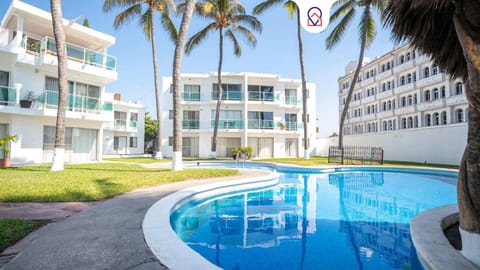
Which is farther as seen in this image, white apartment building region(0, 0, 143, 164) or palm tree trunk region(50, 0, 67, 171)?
white apartment building region(0, 0, 143, 164)

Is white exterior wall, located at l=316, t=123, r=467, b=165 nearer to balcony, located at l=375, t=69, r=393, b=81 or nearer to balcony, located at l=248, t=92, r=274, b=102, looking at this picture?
balcony, located at l=248, t=92, r=274, b=102

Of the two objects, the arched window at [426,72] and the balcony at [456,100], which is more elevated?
the arched window at [426,72]

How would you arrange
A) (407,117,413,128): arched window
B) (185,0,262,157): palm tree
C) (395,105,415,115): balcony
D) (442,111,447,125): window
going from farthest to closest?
(407,117,413,128): arched window < (395,105,415,115): balcony < (442,111,447,125): window < (185,0,262,157): palm tree

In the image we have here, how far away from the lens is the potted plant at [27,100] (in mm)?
12719

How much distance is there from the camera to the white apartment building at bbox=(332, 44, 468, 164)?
18.3 m

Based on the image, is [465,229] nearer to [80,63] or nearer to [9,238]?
[9,238]

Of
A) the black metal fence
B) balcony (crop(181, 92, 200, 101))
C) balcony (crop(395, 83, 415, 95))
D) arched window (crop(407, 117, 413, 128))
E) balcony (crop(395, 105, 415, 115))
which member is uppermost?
balcony (crop(395, 83, 415, 95))

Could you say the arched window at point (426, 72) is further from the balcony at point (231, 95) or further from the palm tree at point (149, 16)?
the palm tree at point (149, 16)

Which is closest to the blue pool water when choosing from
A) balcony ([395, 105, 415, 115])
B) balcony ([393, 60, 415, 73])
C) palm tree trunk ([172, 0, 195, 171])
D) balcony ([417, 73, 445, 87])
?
palm tree trunk ([172, 0, 195, 171])

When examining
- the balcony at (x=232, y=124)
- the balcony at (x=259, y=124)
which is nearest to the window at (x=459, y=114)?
the balcony at (x=259, y=124)

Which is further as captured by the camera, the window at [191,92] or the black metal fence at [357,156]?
the window at [191,92]

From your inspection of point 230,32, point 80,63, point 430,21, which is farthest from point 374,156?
point 80,63

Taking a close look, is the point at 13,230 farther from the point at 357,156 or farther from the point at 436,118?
the point at 436,118

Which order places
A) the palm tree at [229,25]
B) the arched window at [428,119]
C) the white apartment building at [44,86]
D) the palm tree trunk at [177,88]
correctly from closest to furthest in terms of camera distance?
the palm tree trunk at [177,88] < the white apartment building at [44,86] < the palm tree at [229,25] < the arched window at [428,119]
